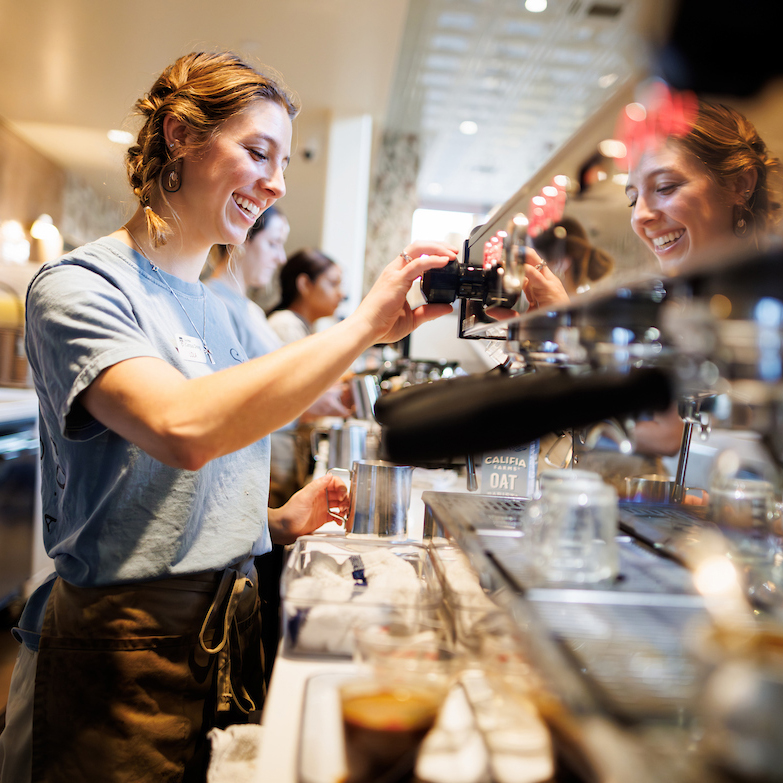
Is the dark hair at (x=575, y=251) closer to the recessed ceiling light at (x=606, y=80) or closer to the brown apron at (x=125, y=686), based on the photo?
the brown apron at (x=125, y=686)

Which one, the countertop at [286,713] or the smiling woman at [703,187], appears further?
the smiling woman at [703,187]

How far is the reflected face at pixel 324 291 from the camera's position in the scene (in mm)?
3197

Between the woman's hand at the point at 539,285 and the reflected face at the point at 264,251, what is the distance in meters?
2.12

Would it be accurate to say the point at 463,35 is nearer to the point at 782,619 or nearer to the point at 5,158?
the point at 5,158

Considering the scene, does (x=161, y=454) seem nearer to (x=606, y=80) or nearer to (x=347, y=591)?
(x=347, y=591)

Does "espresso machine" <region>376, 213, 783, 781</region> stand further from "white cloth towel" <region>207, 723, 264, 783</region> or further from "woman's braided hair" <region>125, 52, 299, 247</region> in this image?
"woman's braided hair" <region>125, 52, 299, 247</region>

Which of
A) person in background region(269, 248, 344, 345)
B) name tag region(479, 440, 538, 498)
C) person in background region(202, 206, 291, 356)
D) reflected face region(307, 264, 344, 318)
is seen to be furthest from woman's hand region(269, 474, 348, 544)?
reflected face region(307, 264, 344, 318)

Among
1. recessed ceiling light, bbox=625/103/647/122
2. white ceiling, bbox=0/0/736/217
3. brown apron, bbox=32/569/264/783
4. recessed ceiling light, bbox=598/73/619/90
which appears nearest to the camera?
recessed ceiling light, bbox=625/103/647/122

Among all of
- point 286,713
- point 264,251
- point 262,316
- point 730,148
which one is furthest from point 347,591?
point 264,251

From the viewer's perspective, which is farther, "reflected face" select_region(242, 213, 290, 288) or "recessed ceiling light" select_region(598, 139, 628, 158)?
"reflected face" select_region(242, 213, 290, 288)

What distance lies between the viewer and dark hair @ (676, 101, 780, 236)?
34.0 inches

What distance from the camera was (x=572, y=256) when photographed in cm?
99

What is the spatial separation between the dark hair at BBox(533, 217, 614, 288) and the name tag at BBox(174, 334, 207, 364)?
1.80 ft

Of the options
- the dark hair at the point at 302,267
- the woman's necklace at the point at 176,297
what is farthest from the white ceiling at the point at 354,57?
the woman's necklace at the point at 176,297
